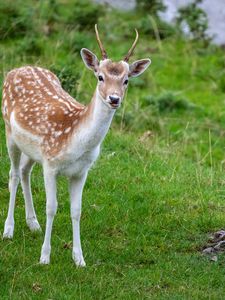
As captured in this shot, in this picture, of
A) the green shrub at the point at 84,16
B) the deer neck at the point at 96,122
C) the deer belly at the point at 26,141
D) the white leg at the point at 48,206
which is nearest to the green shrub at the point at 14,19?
the green shrub at the point at 84,16

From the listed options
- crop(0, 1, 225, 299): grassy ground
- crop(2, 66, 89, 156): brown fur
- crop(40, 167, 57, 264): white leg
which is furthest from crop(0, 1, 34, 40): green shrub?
crop(40, 167, 57, 264): white leg

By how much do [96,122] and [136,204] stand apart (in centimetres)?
215

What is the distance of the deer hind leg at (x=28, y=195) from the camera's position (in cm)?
802

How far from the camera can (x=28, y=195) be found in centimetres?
802

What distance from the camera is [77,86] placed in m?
12.1

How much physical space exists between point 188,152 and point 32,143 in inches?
201

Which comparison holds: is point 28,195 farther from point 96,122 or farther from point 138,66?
point 138,66

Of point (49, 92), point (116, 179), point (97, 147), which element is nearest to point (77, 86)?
point (116, 179)

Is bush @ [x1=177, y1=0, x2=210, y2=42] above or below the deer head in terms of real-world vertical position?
below

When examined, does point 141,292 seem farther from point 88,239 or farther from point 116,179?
point 116,179

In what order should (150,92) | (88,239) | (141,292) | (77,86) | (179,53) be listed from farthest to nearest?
(179,53) < (150,92) < (77,86) < (88,239) < (141,292)

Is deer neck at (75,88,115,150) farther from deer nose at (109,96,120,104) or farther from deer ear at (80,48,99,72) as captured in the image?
deer ear at (80,48,99,72)

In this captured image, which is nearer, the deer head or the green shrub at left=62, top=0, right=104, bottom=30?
the deer head

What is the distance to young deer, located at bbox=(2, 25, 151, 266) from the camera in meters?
6.86
